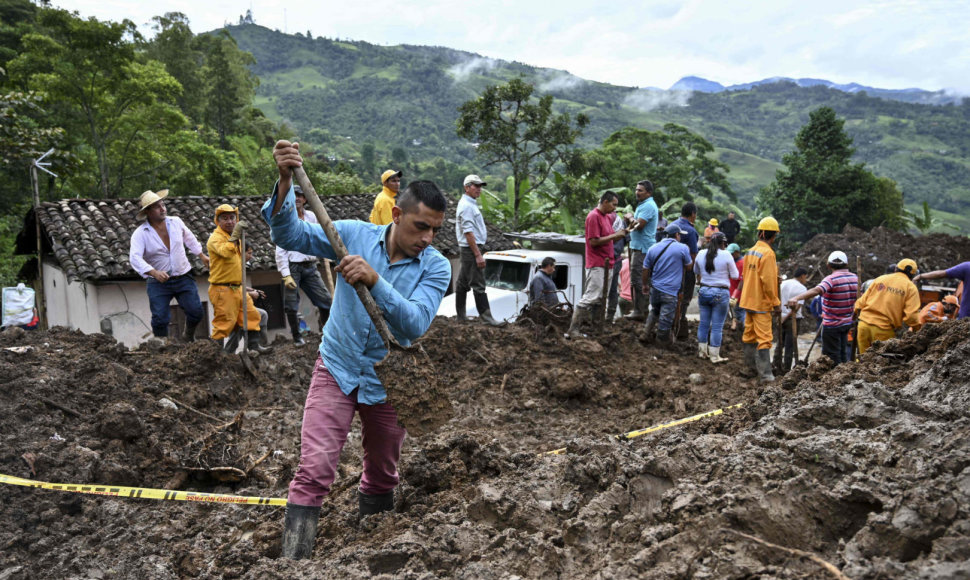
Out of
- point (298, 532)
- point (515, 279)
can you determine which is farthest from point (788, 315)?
point (298, 532)

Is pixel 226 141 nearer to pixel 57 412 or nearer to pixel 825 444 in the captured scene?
pixel 57 412

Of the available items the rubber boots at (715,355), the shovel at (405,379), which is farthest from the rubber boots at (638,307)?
the shovel at (405,379)

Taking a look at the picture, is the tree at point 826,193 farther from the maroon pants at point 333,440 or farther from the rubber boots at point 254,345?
the maroon pants at point 333,440

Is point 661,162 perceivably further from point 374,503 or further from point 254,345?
point 374,503

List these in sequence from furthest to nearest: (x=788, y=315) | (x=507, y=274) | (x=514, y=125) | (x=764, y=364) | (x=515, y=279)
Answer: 1. (x=514, y=125)
2. (x=507, y=274)
3. (x=515, y=279)
4. (x=788, y=315)
5. (x=764, y=364)

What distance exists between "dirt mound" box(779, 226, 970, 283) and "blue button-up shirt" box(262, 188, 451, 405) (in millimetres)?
18459

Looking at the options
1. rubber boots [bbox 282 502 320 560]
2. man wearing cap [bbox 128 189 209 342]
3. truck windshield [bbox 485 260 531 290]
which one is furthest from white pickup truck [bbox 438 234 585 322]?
rubber boots [bbox 282 502 320 560]

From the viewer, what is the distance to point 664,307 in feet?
30.6

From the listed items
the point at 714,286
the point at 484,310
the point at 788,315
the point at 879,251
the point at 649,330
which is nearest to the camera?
the point at 788,315

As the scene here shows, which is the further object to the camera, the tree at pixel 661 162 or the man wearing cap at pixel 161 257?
the tree at pixel 661 162

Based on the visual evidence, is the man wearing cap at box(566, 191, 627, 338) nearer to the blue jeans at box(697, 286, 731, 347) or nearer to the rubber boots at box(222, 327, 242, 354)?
the blue jeans at box(697, 286, 731, 347)

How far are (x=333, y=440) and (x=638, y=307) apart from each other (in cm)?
871

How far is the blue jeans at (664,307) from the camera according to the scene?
9.24 metres

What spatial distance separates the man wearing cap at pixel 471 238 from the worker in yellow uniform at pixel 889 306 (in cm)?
475
